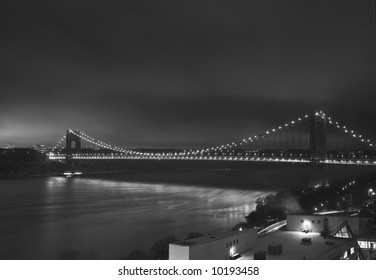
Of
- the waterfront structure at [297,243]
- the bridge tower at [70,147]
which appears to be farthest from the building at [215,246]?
the bridge tower at [70,147]

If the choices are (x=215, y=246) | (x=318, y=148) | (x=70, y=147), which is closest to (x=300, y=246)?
(x=215, y=246)

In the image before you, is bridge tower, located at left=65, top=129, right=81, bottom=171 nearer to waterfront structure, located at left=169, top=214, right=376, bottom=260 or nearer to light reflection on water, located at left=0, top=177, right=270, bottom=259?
light reflection on water, located at left=0, top=177, right=270, bottom=259

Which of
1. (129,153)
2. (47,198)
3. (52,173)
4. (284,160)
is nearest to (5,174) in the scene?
(52,173)

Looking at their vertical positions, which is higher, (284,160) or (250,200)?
(284,160)

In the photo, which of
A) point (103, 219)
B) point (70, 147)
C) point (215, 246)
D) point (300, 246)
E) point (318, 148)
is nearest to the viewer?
point (215, 246)

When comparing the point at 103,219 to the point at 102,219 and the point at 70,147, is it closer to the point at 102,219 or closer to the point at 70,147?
the point at 102,219

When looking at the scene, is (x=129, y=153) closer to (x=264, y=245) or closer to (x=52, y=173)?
(x=52, y=173)

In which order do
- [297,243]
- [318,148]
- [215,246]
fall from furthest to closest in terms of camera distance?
[318,148] → [297,243] → [215,246]
